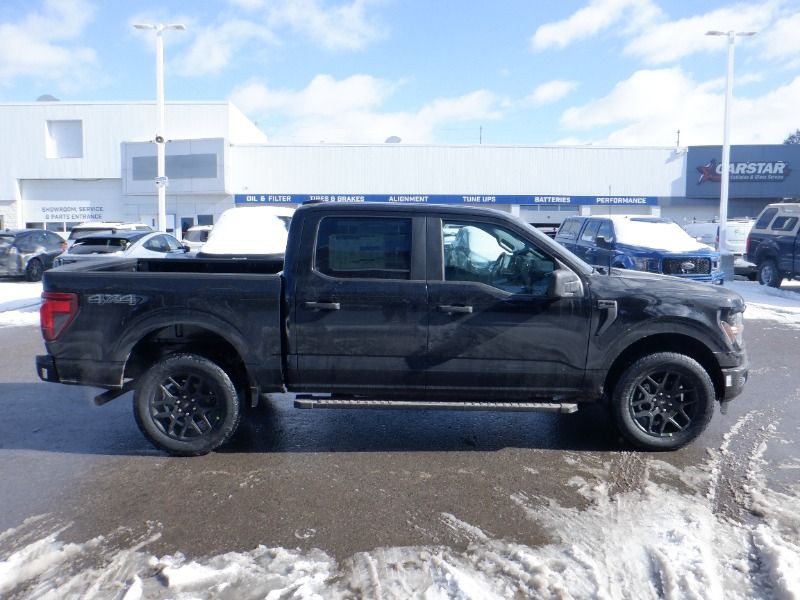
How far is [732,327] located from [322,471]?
3.21m

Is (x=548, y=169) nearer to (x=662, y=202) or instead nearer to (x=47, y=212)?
(x=662, y=202)

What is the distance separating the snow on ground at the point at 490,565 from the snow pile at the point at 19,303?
29.7ft

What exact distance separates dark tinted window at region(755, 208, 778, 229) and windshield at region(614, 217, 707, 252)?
4.12 m

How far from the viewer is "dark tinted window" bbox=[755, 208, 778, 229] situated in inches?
663

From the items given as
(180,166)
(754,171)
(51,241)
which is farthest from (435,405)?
(754,171)

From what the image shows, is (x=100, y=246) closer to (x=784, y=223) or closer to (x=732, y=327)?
(x=732, y=327)

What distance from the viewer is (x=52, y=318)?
4910mm

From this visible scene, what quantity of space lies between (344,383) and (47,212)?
45.8 meters

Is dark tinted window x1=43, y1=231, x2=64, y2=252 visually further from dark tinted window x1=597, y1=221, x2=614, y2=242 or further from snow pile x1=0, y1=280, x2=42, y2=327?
dark tinted window x1=597, y1=221, x2=614, y2=242

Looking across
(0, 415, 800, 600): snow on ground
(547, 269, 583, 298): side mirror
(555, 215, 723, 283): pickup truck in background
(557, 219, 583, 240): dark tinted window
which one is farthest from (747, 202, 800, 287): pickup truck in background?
(0, 415, 800, 600): snow on ground

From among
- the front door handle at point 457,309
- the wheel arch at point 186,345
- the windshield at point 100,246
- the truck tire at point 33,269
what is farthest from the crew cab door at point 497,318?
the truck tire at point 33,269

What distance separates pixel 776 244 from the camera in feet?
53.1

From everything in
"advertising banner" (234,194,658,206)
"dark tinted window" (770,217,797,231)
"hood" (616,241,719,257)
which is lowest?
"hood" (616,241,719,257)

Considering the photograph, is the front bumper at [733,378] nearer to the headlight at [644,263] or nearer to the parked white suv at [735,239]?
the headlight at [644,263]
